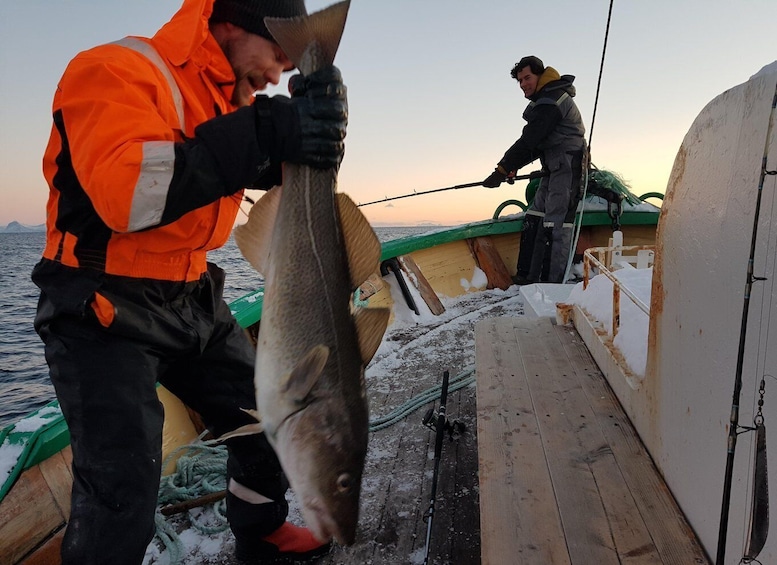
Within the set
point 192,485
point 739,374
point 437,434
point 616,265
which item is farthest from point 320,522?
point 616,265

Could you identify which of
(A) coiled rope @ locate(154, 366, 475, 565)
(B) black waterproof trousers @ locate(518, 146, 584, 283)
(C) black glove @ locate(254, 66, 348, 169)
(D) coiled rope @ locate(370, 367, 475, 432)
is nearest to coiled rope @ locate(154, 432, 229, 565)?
(A) coiled rope @ locate(154, 366, 475, 565)

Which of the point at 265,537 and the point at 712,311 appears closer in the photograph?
the point at 712,311

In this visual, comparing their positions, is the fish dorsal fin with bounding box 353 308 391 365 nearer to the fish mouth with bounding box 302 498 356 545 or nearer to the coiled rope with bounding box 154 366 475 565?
the fish mouth with bounding box 302 498 356 545

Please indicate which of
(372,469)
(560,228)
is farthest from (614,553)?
(560,228)

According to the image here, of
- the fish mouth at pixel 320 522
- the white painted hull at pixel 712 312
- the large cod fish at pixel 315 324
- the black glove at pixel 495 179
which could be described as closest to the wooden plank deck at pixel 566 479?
the white painted hull at pixel 712 312

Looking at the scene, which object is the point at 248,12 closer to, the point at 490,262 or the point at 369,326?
the point at 369,326

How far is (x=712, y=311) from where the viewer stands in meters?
2.01

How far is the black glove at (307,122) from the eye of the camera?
5.96 feet

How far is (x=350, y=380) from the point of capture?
1858 millimetres

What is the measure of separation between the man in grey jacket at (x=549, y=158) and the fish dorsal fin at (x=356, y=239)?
648cm

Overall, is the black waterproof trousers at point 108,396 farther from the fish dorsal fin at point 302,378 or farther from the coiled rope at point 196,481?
the coiled rope at point 196,481

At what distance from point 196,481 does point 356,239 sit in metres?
2.48

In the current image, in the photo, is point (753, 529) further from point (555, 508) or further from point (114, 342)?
point (114, 342)

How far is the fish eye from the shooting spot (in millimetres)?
1787
